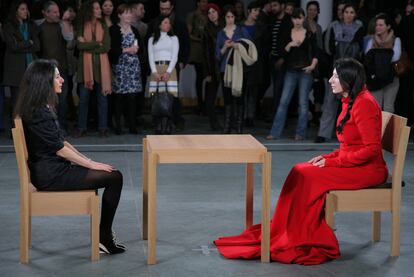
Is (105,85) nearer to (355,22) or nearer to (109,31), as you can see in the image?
(109,31)

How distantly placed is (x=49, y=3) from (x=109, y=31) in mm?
712

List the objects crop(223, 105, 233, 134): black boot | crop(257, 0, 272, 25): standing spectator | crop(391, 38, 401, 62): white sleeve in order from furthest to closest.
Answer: crop(257, 0, 272, 25): standing spectator < crop(223, 105, 233, 134): black boot < crop(391, 38, 401, 62): white sleeve

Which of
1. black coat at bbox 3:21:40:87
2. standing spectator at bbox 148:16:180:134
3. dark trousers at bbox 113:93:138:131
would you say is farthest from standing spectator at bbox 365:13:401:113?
black coat at bbox 3:21:40:87

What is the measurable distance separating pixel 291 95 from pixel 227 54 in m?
0.84

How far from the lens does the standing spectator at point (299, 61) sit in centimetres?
988

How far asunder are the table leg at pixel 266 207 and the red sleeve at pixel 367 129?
1.87ft

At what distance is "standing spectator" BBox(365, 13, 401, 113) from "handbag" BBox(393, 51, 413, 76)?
6cm

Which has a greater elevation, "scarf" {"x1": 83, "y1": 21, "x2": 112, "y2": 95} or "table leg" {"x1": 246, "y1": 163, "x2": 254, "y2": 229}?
"scarf" {"x1": 83, "y1": 21, "x2": 112, "y2": 95}

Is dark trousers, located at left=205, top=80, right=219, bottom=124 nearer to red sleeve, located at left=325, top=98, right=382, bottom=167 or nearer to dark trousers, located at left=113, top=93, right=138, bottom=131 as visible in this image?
dark trousers, located at left=113, top=93, right=138, bottom=131

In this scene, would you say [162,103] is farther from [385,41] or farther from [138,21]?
[385,41]

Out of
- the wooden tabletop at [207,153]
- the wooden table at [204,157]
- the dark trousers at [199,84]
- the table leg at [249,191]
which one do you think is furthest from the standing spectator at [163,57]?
the wooden tabletop at [207,153]

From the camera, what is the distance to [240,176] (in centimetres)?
815

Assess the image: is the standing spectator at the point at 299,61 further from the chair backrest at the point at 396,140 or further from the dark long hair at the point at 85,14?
the chair backrest at the point at 396,140

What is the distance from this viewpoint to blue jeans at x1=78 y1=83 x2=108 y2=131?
10250 millimetres
